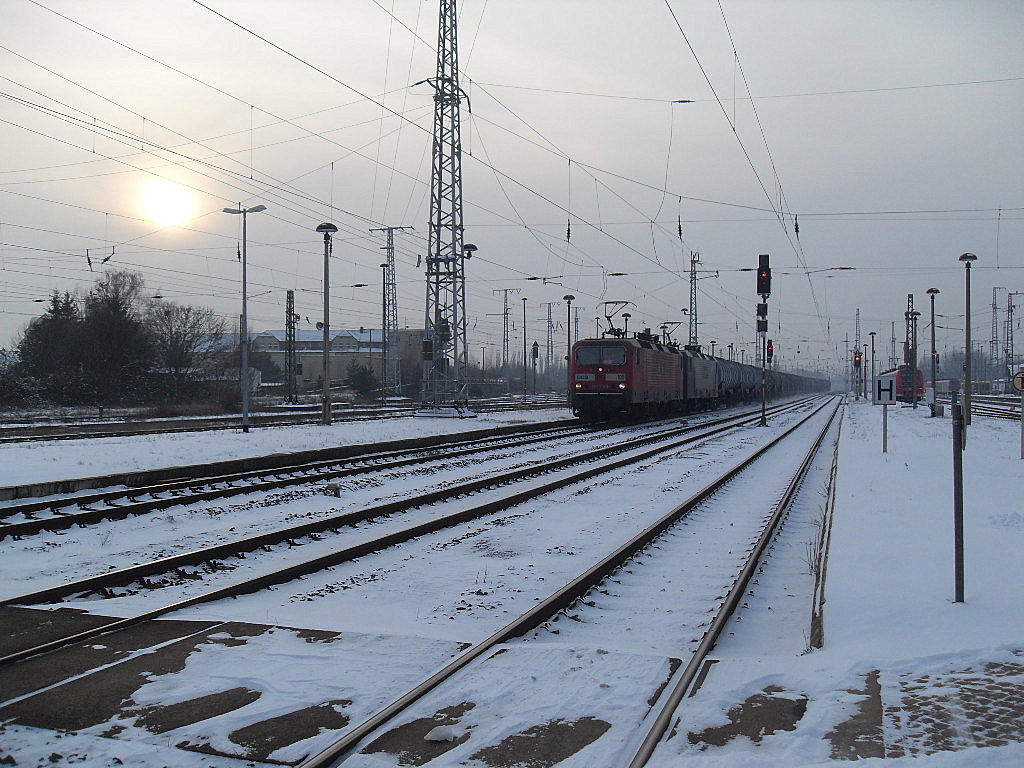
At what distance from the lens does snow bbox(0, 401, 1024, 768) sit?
426cm

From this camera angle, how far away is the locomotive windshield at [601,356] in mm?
32188

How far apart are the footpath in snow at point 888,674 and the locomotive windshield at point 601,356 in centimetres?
2278

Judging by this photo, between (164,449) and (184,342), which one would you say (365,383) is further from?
(164,449)

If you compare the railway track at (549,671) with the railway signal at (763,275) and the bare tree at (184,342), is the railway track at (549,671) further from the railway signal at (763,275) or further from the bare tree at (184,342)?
the bare tree at (184,342)

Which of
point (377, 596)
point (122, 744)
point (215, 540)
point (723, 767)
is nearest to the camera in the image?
point (723, 767)

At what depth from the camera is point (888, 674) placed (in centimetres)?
501

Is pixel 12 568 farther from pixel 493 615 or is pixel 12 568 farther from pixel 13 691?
pixel 493 615

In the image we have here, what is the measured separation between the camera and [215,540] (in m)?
9.64

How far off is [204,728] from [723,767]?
2.68 m

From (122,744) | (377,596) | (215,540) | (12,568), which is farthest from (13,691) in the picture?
(215,540)

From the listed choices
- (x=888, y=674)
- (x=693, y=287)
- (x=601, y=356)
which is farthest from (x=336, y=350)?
(x=888, y=674)

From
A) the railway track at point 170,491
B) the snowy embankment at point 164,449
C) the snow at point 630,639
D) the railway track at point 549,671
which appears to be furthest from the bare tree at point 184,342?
the railway track at point 549,671

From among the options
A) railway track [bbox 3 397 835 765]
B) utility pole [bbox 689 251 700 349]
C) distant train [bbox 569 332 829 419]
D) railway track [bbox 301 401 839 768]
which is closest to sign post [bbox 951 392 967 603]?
railway track [bbox 301 401 839 768]

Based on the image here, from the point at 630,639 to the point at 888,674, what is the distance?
187cm
